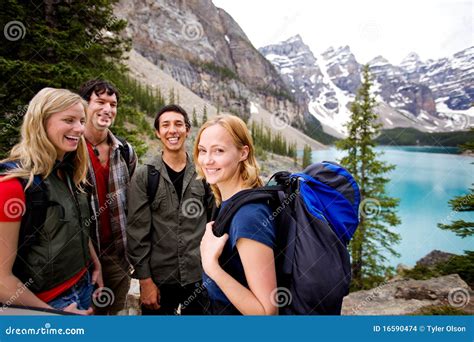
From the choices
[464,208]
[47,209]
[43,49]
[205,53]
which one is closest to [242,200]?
[47,209]

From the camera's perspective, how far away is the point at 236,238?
4.50 feet

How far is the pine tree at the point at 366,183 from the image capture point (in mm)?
11295

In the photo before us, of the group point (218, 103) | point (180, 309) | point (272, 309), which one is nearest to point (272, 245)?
point (272, 309)

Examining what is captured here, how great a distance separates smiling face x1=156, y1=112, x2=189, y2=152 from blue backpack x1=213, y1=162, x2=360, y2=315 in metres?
Result: 1.40

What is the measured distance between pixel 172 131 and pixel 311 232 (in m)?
1.77

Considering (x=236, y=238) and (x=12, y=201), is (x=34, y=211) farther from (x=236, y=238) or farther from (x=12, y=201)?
(x=236, y=238)

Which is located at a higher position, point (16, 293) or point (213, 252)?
point (213, 252)

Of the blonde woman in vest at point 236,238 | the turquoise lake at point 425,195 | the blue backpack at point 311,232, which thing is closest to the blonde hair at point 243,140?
the blonde woman in vest at point 236,238

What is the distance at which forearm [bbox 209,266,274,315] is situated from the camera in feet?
4.56

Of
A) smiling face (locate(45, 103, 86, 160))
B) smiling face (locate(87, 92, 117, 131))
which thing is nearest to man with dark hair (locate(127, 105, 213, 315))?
smiling face (locate(87, 92, 117, 131))

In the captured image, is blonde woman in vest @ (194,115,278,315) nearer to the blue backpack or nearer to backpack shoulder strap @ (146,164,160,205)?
the blue backpack

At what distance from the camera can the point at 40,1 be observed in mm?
5246

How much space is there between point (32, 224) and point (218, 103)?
125 meters

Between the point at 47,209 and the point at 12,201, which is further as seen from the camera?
the point at 47,209
